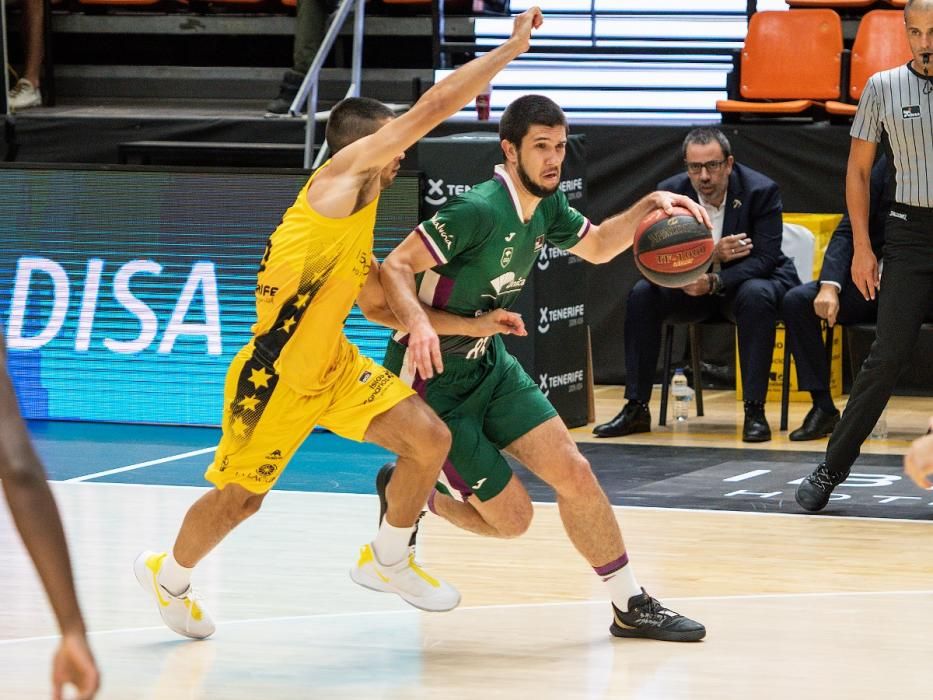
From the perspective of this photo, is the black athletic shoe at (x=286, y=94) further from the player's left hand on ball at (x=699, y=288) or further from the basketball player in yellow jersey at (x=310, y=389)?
the basketball player in yellow jersey at (x=310, y=389)

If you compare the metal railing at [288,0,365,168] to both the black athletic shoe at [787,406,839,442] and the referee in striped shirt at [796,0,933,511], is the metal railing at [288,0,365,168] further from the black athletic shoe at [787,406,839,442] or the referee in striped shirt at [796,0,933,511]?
the referee in striped shirt at [796,0,933,511]

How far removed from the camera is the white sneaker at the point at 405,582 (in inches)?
183

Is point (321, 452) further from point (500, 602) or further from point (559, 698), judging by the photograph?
point (559, 698)

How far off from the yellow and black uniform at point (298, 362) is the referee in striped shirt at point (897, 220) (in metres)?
2.52

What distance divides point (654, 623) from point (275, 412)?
50.0 inches

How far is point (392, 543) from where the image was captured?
4629mm

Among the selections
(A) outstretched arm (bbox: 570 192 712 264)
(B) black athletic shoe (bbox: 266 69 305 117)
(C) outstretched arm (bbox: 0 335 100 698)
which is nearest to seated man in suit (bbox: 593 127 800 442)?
(B) black athletic shoe (bbox: 266 69 305 117)

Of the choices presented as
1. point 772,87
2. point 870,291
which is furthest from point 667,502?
point 772,87

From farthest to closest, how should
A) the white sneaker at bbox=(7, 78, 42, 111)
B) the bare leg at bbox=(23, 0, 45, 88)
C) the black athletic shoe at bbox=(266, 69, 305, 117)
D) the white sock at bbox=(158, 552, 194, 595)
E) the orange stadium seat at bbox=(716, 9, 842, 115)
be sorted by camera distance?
the bare leg at bbox=(23, 0, 45, 88), the white sneaker at bbox=(7, 78, 42, 111), the black athletic shoe at bbox=(266, 69, 305, 117), the orange stadium seat at bbox=(716, 9, 842, 115), the white sock at bbox=(158, 552, 194, 595)

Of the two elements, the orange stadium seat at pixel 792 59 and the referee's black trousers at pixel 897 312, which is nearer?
the referee's black trousers at pixel 897 312

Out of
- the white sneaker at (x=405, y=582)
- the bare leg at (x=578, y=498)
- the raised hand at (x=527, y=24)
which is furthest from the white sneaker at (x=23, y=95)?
the raised hand at (x=527, y=24)

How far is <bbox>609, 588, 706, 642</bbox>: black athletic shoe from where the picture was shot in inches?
182

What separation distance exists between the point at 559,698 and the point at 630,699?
0.18m

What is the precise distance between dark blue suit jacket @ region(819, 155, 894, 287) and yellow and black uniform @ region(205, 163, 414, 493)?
4223 millimetres
